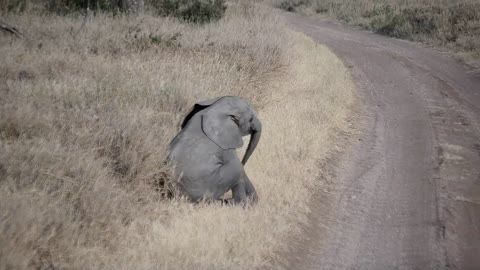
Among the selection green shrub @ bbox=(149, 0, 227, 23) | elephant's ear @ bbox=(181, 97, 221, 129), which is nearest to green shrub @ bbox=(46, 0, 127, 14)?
green shrub @ bbox=(149, 0, 227, 23)

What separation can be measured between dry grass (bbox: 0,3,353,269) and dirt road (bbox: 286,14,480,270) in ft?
1.37

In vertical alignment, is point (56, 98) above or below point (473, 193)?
above

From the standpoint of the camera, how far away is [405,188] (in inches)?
240

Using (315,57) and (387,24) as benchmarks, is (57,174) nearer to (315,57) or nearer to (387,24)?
(315,57)

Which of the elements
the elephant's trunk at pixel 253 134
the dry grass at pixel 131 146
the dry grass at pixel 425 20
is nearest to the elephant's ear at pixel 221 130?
the elephant's trunk at pixel 253 134

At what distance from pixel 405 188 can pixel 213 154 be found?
8.85 feet

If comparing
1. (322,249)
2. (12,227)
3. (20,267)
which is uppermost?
(12,227)

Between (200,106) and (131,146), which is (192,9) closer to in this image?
(200,106)

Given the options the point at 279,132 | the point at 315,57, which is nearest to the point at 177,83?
the point at 279,132

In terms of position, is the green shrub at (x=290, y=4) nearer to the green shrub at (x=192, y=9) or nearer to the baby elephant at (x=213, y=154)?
the green shrub at (x=192, y=9)

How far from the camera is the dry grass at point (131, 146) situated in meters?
3.79

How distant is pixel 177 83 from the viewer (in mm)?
6863

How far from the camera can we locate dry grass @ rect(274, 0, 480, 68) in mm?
15500

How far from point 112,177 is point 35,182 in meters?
0.88
